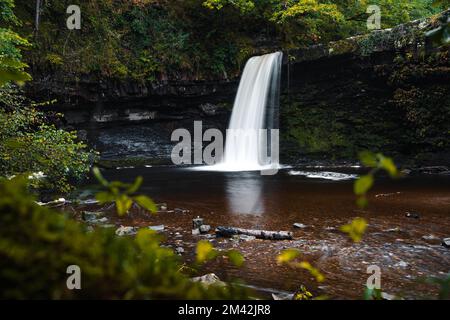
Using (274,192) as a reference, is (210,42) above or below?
above

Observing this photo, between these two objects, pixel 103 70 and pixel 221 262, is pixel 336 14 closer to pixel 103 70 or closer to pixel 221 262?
pixel 103 70

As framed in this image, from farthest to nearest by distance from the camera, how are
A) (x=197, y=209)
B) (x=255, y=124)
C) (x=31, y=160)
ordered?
1. (x=255, y=124)
2. (x=197, y=209)
3. (x=31, y=160)

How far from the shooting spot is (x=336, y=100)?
19734 millimetres

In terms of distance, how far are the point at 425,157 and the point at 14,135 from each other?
17068 mm

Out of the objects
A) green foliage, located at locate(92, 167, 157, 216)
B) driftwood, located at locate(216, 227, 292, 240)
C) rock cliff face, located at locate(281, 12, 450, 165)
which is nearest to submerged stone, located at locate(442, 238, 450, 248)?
driftwood, located at locate(216, 227, 292, 240)

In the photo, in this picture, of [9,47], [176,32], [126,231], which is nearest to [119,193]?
[126,231]

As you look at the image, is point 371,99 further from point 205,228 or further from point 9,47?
point 9,47

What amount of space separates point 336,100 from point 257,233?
1473 cm

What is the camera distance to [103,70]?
60.9ft

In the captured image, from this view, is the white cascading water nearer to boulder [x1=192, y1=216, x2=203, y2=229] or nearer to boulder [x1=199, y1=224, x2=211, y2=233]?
boulder [x1=192, y1=216, x2=203, y2=229]

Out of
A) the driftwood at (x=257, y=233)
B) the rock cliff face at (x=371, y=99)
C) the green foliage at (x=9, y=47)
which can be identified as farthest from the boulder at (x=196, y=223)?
the rock cliff face at (x=371, y=99)

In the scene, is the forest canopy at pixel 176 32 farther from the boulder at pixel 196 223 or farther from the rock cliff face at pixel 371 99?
the boulder at pixel 196 223

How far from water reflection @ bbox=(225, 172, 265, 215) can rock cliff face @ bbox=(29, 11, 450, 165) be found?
595 cm
